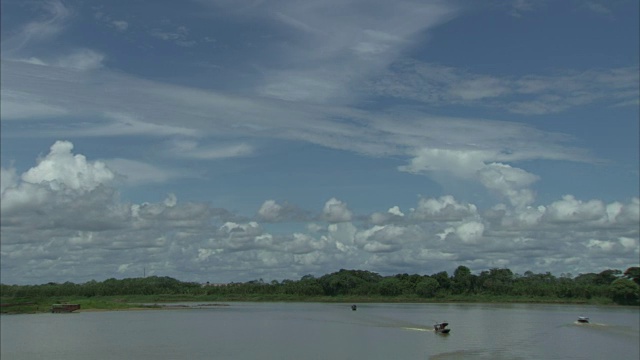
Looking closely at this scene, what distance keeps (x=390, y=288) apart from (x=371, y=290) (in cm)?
384

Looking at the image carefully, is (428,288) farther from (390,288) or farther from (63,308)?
(63,308)

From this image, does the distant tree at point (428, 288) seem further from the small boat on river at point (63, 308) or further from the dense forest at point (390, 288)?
the small boat on river at point (63, 308)

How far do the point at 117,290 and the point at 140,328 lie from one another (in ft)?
282

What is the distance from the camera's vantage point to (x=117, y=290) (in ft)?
459

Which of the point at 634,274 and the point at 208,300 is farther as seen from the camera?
the point at 208,300

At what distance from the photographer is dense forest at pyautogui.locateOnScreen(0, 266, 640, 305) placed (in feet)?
403

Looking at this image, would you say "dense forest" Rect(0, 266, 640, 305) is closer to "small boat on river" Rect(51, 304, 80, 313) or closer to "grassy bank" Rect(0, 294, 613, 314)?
"grassy bank" Rect(0, 294, 613, 314)

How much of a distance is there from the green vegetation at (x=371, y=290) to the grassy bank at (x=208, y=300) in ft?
0.61

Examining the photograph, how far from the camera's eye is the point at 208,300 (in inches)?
5669

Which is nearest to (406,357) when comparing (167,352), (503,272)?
(167,352)

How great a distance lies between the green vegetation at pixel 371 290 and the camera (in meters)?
119

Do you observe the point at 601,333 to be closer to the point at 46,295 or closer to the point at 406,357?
the point at 406,357

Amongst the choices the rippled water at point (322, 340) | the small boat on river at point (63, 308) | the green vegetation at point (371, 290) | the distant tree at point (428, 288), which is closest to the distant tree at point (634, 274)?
the green vegetation at point (371, 290)

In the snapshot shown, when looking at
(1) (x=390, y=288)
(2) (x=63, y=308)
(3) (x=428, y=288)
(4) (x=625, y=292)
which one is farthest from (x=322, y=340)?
(1) (x=390, y=288)
